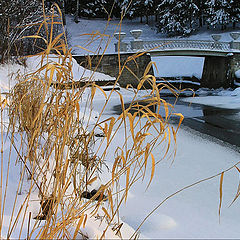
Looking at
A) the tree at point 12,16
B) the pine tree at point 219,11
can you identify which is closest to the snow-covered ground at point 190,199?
the tree at point 12,16

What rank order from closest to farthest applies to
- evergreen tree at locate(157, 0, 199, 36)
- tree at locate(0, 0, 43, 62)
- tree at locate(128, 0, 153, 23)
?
tree at locate(0, 0, 43, 62) → evergreen tree at locate(157, 0, 199, 36) → tree at locate(128, 0, 153, 23)

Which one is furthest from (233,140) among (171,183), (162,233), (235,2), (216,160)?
(235,2)

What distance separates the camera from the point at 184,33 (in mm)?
29297

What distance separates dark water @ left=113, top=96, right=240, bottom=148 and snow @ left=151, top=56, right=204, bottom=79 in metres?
11.7

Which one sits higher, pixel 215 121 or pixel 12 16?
pixel 12 16

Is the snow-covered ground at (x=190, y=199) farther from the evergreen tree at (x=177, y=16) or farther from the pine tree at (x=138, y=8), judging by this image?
the pine tree at (x=138, y=8)

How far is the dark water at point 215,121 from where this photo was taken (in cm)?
800

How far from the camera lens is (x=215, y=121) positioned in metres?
9.79

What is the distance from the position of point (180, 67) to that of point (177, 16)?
5448 mm

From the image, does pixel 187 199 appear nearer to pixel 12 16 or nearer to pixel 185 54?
pixel 12 16

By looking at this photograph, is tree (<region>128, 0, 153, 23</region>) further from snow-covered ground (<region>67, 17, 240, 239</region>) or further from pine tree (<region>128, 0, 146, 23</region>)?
snow-covered ground (<region>67, 17, 240, 239</region>)

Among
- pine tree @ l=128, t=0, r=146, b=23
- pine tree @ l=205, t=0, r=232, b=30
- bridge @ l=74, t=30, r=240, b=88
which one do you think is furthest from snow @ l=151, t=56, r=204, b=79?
pine tree @ l=128, t=0, r=146, b=23

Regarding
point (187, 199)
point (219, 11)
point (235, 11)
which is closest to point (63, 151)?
point (187, 199)

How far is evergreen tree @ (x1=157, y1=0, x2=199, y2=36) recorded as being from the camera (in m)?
28.7
